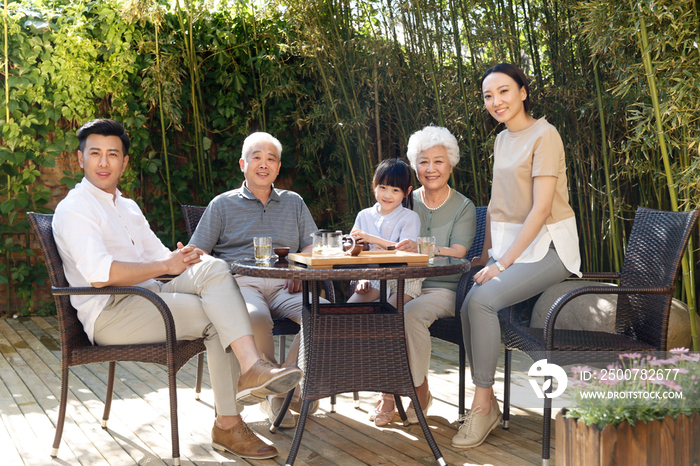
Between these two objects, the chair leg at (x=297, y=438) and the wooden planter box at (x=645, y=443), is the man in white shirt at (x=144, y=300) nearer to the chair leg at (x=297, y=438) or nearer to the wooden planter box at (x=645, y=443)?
the chair leg at (x=297, y=438)

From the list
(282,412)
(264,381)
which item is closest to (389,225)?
(282,412)

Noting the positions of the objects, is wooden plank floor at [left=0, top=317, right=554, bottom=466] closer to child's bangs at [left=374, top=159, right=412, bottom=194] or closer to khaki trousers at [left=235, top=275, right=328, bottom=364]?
khaki trousers at [left=235, top=275, right=328, bottom=364]

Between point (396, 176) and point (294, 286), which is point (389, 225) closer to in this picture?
point (396, 176)

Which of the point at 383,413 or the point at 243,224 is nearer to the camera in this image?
the point at 383,413

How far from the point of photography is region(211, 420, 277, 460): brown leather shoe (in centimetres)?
223

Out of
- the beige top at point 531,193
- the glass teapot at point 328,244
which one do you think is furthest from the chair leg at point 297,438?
the beige top at point 531,193

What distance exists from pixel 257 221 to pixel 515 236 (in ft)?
3.87

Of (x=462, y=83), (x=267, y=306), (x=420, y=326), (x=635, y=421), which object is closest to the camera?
(x=635, y=421)

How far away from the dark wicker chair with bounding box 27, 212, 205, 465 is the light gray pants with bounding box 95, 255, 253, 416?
0.19ft

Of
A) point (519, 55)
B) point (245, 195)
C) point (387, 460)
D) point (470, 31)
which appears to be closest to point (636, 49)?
point (519, 55)

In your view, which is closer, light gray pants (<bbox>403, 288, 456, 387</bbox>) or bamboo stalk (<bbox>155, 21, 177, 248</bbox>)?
→ light gray pants (<bbox>403, 288, 456, 387</bbox>)

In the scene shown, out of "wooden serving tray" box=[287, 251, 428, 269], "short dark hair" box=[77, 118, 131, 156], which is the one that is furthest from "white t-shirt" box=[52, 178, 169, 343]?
"wooden serving tray" box=[287, 251, 428, 269]

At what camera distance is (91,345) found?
223cm

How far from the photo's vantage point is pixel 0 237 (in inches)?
191
